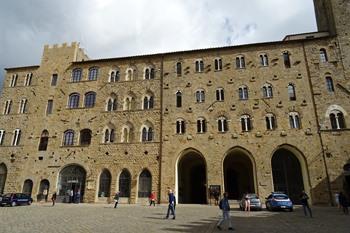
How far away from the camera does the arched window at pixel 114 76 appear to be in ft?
103

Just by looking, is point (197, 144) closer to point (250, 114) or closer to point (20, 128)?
point (250, 114)

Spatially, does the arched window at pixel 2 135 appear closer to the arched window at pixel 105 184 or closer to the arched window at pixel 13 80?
the arched window at pixel 13 80

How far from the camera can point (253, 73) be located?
92.8 feet

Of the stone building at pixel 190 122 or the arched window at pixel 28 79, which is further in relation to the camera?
the arched window at pixel 28 79

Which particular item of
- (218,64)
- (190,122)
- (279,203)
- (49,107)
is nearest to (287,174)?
(279,203)

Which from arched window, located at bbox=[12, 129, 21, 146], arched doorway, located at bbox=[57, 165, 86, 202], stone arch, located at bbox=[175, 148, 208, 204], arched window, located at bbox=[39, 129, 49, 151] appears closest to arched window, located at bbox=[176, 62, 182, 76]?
stone arch, located at bbox=[175, 148, 208, 204]

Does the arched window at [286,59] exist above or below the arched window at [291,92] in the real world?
above

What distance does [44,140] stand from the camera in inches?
1185

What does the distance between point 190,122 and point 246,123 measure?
5883 millimetres

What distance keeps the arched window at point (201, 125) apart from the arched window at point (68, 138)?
14762mm

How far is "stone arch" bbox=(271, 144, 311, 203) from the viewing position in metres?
24.8

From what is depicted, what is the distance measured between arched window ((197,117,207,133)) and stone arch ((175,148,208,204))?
7.91 ft

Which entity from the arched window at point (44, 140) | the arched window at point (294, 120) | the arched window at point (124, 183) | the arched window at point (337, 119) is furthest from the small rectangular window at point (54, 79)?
the arched window at point (337, 119)

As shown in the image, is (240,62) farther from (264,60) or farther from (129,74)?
(129,74)
